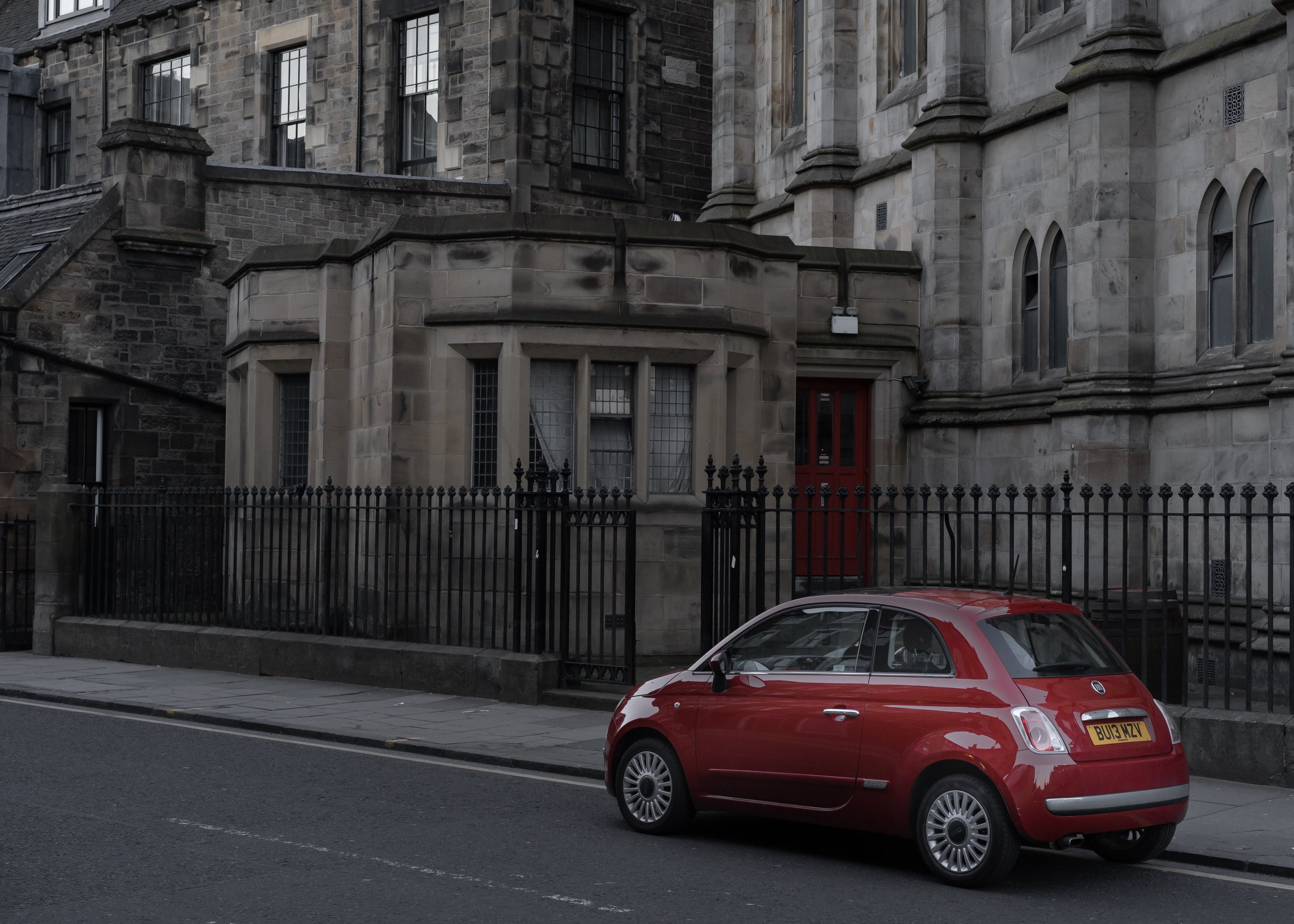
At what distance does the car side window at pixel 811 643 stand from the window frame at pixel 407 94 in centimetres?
1881

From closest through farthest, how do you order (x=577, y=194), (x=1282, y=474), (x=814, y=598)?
1. (x=814, y=598)
2. (x=1282, y=474)
3. (x=577, y=194)

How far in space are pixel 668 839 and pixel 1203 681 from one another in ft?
13.0

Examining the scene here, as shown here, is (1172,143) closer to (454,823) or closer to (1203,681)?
(1203,681)

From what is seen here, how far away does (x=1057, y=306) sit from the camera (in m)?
18.1

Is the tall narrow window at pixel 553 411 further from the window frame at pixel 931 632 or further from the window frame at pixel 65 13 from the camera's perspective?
the window frame at pixel 65 13

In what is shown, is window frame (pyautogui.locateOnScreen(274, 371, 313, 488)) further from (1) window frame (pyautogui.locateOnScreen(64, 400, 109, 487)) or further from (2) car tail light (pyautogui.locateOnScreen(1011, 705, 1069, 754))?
(2) car tail light (pyautogui.locateOnScreen(1011, 705, 1069, 754))

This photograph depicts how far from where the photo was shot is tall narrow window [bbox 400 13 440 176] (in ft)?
85.6

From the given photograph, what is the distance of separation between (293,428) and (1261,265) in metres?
11.7

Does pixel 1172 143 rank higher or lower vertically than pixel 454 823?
higher

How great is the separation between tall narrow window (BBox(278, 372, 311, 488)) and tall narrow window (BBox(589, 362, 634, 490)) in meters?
4.68

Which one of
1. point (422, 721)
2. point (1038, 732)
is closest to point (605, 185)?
point (422, 721)

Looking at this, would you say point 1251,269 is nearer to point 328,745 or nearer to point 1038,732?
point 1038,732

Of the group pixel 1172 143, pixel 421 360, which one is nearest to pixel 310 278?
pixel 421 360

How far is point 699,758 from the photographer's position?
337 inches
